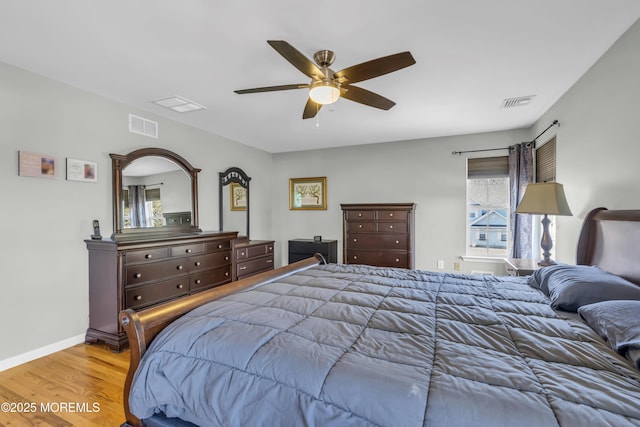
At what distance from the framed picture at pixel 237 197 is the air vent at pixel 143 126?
148cm

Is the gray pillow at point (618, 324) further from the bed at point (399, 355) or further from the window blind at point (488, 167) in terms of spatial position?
the window blind at point (488, 167)

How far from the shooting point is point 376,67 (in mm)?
1959

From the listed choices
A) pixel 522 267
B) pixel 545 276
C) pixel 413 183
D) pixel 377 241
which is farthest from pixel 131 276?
pixel 413 183

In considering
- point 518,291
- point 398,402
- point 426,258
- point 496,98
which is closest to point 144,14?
point 398,402

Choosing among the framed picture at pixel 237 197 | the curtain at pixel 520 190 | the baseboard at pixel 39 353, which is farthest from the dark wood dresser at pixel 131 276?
the curtain at pixel 520 190

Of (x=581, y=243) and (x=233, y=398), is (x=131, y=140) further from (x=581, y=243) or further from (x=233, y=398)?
(x=581, y=243)

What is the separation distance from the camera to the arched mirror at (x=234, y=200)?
4.70m

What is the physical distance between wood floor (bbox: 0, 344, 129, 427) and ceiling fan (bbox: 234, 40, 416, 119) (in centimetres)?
244

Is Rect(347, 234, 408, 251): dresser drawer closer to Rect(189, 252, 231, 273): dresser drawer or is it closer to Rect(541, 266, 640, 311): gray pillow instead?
Rect(189, 252, 231, 273): dresser drawer

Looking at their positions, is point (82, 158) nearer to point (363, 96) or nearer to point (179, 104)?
point (179, 104)

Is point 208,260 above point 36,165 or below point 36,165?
below

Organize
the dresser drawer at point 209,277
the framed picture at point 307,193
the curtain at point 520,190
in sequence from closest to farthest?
the dresser drawer at point 209,277
the curtain at point 520,190
the framed picture at point 307,193

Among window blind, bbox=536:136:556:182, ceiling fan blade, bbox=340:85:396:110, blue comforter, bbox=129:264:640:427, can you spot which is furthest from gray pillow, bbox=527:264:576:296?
window blind, bbox=536:136:556:182

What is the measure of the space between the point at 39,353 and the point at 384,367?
3.25 metres
